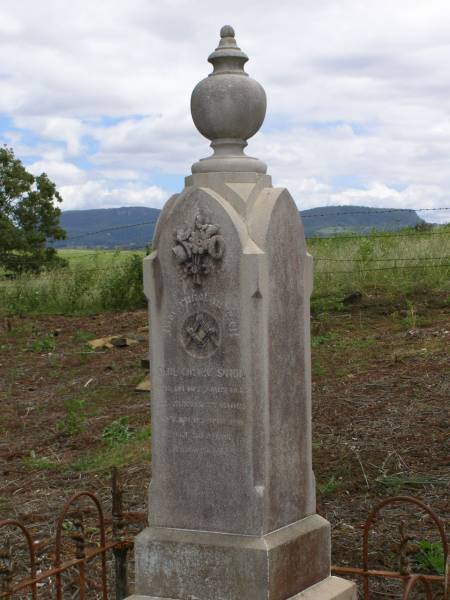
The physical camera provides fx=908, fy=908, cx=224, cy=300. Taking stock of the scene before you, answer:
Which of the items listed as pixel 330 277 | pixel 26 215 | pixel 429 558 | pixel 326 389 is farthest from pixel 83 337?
pixel 26 215

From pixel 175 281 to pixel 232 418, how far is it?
77 cm

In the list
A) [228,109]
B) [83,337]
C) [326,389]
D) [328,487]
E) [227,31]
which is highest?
[227,31]

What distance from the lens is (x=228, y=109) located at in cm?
479

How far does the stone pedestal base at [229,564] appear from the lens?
4.52m

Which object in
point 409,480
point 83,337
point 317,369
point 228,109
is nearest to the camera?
point 228,109

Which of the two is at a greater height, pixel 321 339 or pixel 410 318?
pixel 410 318

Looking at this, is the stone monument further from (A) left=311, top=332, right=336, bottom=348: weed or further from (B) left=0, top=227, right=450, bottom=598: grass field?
(A) left=311, top=332, right=336, bottom=348: weed

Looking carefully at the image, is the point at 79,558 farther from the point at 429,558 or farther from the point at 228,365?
the point at 429,558

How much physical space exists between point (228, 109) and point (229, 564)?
7.71ft

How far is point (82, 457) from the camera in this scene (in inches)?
350

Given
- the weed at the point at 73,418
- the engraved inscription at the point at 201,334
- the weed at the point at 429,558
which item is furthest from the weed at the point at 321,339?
the engraved inscription at the point at 201,334

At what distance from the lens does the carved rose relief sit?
455 cm

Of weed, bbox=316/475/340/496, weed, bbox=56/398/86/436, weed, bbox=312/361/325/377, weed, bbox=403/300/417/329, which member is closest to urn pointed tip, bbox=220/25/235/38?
weed, bbox=316/475/340/496

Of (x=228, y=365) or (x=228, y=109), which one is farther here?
(x=228, y=109)
